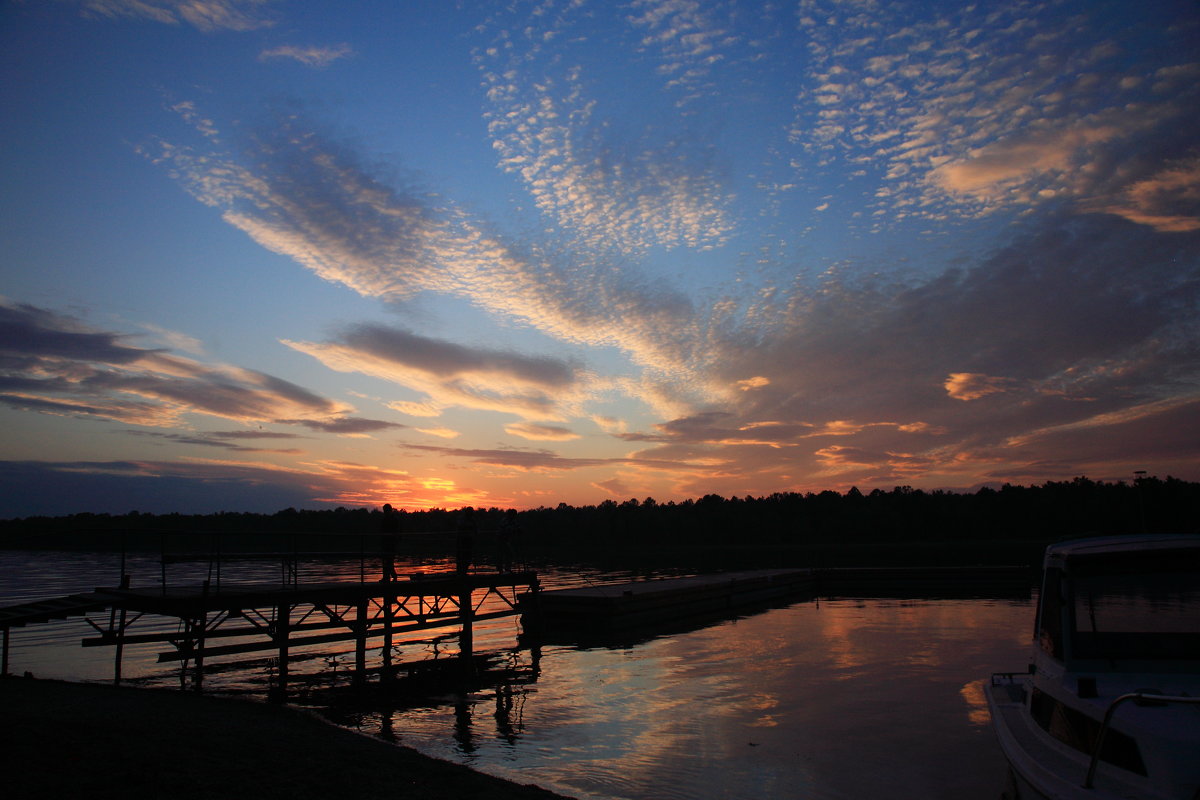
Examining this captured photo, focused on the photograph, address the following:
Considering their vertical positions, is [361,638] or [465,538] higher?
[465,538]

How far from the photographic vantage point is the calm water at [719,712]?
11.6 m

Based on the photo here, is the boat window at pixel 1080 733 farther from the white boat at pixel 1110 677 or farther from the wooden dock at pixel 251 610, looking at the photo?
the wooden dock at pixel 251 610

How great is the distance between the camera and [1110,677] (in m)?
8.02

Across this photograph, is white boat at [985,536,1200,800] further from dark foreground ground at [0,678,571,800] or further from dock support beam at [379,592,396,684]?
dock support beam at [379,592,396,684]

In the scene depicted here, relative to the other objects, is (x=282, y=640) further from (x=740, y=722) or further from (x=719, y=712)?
(x=740, y=722)

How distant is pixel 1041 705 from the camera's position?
8.81m

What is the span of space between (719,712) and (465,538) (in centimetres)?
1072

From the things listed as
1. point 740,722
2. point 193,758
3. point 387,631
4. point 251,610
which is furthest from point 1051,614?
point 387,631

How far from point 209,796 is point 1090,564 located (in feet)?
35.2

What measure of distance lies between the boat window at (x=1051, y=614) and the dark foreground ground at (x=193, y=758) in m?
6.80

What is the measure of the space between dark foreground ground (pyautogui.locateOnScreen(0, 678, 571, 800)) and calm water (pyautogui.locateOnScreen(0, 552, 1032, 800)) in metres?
1.63

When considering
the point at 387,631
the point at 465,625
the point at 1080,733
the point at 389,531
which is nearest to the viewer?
the point at 1080,733

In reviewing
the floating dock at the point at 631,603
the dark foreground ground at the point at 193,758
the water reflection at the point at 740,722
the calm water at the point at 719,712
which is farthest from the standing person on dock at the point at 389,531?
the dark foreground ground at the point at 193,758

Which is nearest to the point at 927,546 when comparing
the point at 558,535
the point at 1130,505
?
the point at 1130,505
